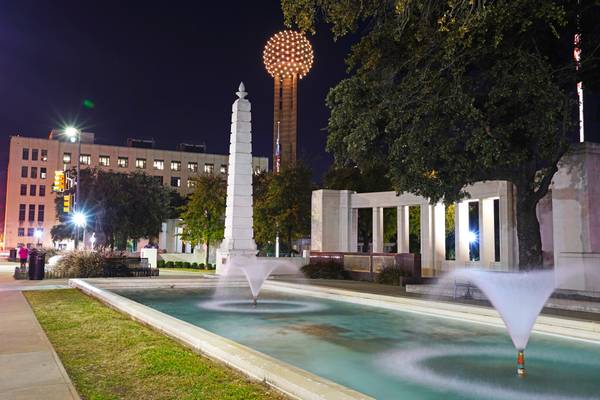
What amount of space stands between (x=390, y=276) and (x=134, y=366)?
1781cm

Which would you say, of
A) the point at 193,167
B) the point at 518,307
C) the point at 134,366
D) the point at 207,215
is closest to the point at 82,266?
the point at 207,215

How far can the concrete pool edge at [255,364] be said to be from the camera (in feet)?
18.5

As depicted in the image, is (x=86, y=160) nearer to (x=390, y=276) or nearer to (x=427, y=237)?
(x=427, y=237)

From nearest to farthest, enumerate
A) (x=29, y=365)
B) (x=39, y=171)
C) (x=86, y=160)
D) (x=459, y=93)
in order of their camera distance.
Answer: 1. (x=29, y=365)
2. (x=459, y=93)
3. (x=39, y=171)
4. (x=86, y=160)

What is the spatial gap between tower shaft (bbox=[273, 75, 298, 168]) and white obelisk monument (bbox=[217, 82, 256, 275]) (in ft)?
176

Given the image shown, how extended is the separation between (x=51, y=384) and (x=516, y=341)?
22.4 ft

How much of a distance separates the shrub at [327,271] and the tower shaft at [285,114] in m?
55.2

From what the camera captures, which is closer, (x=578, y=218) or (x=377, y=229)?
(x=578, y=218)

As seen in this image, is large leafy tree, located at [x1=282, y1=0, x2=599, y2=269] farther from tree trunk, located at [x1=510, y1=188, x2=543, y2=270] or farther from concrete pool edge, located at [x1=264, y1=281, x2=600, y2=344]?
concrete pool edge, located at [x1=264, y1=281, x2=600, y2=344]

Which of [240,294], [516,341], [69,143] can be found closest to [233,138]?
[240,294]

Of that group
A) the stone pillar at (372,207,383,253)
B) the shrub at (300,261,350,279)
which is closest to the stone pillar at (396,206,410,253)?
the stone pillar at (372,207,383,253)

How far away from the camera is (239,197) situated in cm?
2927

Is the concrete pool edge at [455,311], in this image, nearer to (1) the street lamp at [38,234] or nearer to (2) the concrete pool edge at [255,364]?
(2) the concrete pool edge at [255,364]

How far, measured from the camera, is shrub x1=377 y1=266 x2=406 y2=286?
23.7 metres
